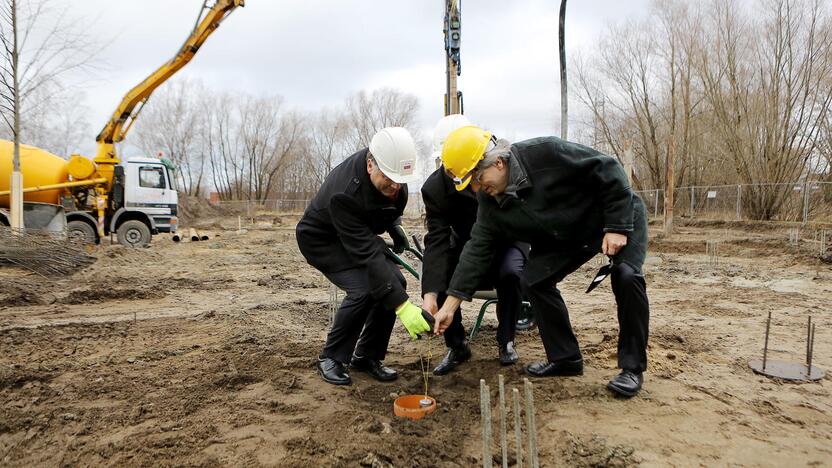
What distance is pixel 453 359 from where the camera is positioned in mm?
3623

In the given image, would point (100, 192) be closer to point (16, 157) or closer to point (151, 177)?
point (151, 177)

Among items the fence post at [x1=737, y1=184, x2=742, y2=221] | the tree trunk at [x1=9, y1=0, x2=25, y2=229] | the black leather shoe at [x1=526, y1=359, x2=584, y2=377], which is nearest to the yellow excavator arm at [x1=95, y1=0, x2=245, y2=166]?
the tree trunk at [x1=9, y1=0, x2=25, y2=229]

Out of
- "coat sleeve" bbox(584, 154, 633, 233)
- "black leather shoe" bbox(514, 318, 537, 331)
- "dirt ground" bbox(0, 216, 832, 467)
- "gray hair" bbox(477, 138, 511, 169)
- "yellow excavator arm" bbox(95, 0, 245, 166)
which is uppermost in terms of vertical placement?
"yellow excavator arm" bbox(95, 0, 245, 166)

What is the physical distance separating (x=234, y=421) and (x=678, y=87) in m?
25.5

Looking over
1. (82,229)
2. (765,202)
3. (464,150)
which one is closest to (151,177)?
(82,229)

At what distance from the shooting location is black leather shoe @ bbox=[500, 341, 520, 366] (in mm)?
3539

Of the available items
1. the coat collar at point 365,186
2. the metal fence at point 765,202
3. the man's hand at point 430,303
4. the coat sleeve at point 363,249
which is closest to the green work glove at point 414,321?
the coat sleeve at point 363,249

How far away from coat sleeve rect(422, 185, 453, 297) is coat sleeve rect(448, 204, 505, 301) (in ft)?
0.91

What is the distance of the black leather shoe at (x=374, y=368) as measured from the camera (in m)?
3.41

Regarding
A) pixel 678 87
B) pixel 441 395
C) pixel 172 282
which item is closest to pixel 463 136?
pixel 441 395

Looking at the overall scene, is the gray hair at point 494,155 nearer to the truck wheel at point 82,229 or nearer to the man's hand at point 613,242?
the man's hand at point 613,242

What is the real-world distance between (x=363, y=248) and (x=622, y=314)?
1.51 metres

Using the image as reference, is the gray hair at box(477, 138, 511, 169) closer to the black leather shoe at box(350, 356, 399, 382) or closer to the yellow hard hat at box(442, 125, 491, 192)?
the yellow hard hat at box(442, 125, 491, 192)

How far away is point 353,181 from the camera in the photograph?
10.4 ft
